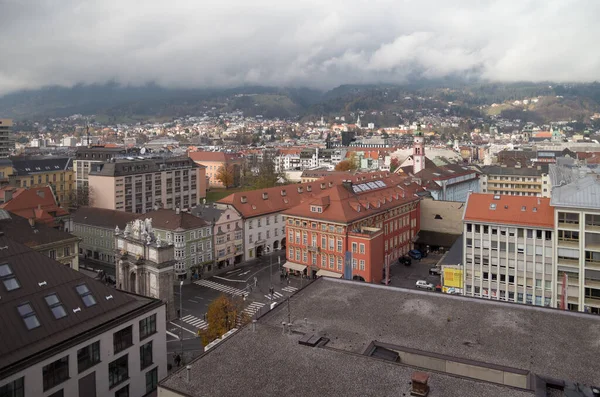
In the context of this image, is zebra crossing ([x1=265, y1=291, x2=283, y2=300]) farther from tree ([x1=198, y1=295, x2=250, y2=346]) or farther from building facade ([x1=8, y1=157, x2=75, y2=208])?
building facade ([x1=8, y1=157, x2=75, y2=208])

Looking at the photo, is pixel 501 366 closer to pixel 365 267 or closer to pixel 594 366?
pixel 594 366

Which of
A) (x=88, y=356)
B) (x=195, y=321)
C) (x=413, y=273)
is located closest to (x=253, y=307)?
(x=195, y=321)

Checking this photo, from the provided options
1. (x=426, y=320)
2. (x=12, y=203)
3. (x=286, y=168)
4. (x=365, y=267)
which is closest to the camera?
(x=426, y=320)

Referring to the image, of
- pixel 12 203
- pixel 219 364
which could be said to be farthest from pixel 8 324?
pixel 12 203

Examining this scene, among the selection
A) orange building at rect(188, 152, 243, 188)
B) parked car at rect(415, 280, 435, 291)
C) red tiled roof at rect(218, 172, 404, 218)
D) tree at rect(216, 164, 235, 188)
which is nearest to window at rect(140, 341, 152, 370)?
parked car at rect(415, 280, 435, 291)

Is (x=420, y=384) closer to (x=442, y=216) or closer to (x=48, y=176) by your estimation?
(x=442, y=216)
